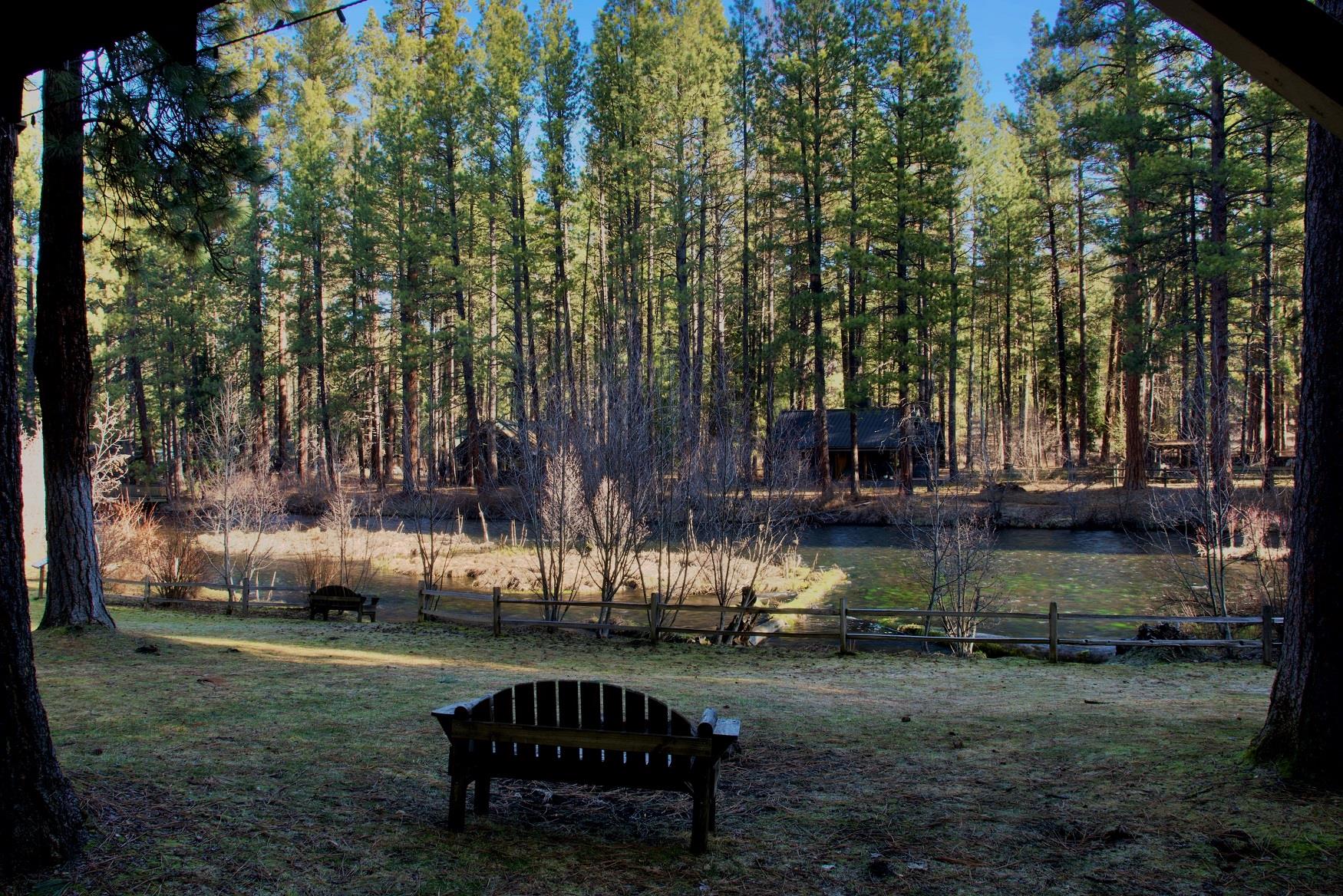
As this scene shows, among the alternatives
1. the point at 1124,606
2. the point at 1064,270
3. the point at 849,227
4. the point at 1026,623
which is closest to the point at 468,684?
the point at 1026,623

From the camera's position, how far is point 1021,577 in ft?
68.3

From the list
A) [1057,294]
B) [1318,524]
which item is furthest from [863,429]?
[1318,524]

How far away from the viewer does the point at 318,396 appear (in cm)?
4156

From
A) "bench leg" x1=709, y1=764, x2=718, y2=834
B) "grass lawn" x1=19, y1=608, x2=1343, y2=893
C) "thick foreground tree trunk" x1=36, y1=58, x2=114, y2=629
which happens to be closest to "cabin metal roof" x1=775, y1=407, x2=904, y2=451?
"grass lawn" x1=19, y1=608, x2=1343, y2=893

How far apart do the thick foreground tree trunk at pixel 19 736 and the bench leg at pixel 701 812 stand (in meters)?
2.82

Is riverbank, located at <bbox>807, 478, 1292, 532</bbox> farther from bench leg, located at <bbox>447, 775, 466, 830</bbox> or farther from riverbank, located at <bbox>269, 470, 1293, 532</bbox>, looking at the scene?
bench leg, located at <bbox>447, 775, 466, 830</bbox>

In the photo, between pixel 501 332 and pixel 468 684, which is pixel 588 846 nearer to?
pixel 468 684

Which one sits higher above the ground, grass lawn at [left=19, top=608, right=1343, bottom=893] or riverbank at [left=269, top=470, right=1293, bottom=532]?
riverbank at [left=269, top=470, right=1293, bottom=532]

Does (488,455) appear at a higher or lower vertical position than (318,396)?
lower

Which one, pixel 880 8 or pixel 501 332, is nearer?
pixel 880 8

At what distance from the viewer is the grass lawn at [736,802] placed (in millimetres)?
3850

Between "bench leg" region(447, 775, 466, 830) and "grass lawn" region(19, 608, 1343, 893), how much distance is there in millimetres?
→ 71

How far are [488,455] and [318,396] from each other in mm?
8985

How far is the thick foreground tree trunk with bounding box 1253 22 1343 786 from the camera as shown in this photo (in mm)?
4824
